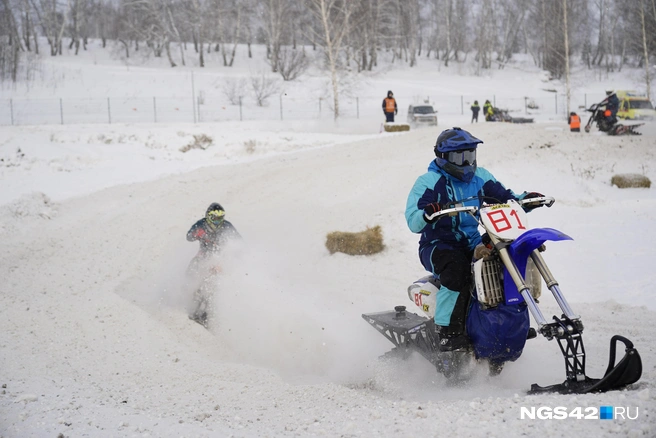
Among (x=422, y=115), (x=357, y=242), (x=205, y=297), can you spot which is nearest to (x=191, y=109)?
(x=422, y=115)

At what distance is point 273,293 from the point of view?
9.41 meters

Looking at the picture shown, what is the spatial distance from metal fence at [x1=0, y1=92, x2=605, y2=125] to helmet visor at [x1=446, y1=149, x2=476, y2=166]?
102 feet

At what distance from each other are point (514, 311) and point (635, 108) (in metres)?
29.9

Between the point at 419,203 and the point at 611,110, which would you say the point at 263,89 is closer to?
the point at 611,110

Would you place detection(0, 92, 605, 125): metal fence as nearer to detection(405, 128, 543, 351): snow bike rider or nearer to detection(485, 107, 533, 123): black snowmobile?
detection(485, 107, 533, 123): black snowmobile

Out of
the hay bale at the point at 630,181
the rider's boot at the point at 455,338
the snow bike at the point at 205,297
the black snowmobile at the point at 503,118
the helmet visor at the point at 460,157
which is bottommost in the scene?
the snow bike at the point at 205,297

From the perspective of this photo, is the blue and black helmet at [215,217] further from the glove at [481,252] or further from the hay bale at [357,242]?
the glove at [481,252]

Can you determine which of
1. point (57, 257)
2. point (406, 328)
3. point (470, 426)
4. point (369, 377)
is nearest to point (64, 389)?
point (369, 377)

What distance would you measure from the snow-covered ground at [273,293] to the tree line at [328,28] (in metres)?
22.8

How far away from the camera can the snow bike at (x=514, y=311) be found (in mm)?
4438

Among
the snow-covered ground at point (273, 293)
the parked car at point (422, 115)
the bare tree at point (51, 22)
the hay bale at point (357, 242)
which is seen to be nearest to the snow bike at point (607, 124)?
the snow-covered ground at point (273, 293)

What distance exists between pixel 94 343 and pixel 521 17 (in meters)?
81.7

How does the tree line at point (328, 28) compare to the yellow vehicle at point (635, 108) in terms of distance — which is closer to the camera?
the yellow vehicle at point (635, 108)

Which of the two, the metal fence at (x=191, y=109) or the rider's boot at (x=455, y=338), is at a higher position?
the metal fence at (x=191, y=109)
